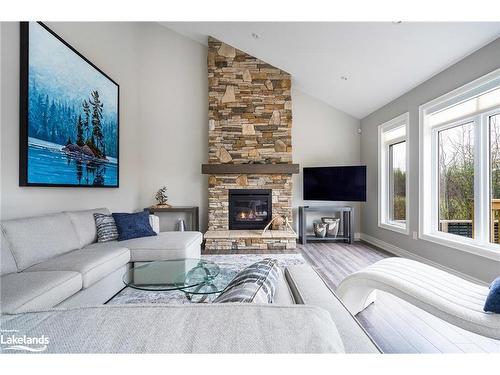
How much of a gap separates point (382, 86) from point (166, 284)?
12.6ft

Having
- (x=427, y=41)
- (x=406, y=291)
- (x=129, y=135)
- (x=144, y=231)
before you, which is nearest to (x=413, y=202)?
(x=427, y=41)

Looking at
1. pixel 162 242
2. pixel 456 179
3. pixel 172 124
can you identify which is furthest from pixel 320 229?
pixel 172 124

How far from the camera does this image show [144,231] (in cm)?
291

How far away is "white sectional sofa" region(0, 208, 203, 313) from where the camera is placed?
1432mm

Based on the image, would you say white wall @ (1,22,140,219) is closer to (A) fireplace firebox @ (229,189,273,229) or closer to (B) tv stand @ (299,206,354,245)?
(A) fireplace firebox @ (229,189,273,229)

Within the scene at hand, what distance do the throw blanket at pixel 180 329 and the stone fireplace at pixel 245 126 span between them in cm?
372

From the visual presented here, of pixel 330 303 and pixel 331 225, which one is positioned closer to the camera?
pixel 330 303

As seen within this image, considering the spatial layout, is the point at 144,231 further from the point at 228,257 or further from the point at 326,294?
the point at 326,294

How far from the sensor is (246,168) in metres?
4.25

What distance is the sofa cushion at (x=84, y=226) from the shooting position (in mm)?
2416

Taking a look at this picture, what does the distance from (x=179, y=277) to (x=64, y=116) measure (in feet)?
7.16

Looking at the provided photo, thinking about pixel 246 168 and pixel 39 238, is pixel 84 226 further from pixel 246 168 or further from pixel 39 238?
pixel 246 168

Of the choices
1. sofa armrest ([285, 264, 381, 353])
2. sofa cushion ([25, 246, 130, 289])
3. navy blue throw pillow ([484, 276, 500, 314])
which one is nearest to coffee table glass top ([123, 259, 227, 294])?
sofa cushion ([25, 246, 130, 289])

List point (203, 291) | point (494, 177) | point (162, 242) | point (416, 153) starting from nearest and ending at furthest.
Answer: point (203, 291) → point (494, 177) → point (162, 242) → point (416, 153)
